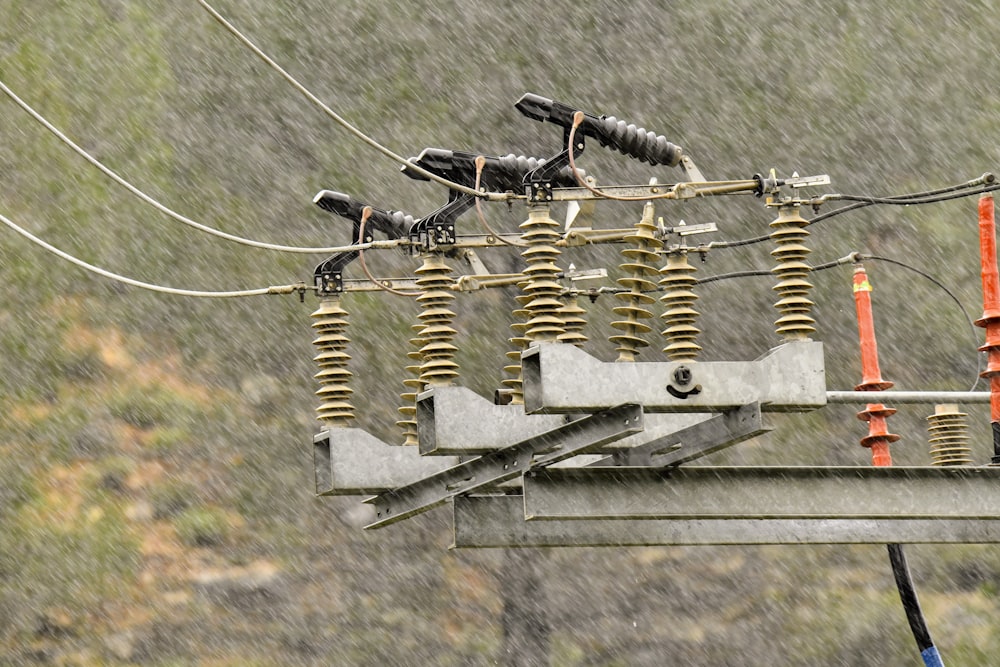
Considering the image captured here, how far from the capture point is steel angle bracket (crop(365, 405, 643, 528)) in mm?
8016

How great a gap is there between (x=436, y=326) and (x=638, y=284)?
0.95 m

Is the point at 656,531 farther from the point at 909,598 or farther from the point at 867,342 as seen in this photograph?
the point at 909,598

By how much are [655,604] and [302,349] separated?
5183 mm

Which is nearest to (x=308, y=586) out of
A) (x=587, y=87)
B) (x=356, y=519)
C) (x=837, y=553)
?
(x=356, y=519)

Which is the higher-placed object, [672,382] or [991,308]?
[991,308]

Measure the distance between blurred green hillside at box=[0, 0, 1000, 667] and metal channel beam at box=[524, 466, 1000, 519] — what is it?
12875 mm

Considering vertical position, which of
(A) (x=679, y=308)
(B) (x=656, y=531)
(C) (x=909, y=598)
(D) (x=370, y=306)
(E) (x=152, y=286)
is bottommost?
(C) (x=909, y=598)

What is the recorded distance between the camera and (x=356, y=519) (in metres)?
22.2

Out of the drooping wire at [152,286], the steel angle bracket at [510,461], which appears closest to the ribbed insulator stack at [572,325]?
the steel angle bracket at [510,461]

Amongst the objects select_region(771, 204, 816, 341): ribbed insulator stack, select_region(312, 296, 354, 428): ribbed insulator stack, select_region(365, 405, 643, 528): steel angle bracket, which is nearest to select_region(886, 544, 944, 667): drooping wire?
select_region(771, 204, 816, 341): ribbed insulator stack

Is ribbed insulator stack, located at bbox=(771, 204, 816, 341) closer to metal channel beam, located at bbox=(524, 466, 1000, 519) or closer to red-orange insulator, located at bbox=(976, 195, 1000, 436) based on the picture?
metal channel beam, located at bbox=(524, 466, 1000, 519)

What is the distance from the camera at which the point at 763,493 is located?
28.2 ft

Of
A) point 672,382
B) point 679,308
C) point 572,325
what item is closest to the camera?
point 672,382

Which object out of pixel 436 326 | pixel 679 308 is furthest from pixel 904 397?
pixel 436 326
